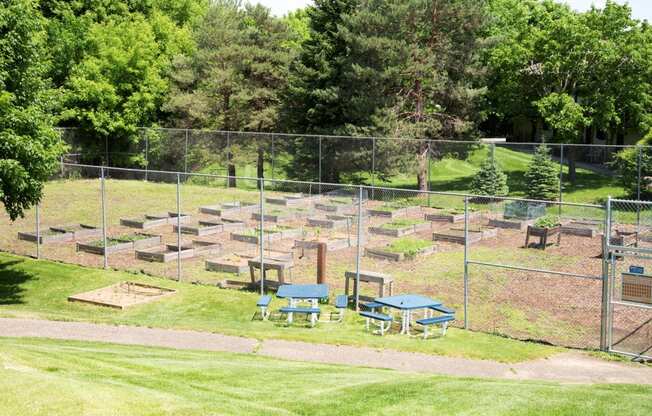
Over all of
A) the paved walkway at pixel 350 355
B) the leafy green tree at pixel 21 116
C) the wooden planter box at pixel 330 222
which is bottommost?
the paved walkway at pixel 350 355

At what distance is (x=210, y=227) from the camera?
2742 centimetres

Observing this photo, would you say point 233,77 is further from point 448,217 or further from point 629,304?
point 629,304

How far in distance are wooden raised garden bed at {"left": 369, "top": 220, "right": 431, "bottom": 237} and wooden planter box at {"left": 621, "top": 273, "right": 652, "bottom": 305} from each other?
1301 cm

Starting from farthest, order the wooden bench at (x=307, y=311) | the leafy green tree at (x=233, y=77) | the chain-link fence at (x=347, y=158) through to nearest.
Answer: the leafy green tree at (x=233, y=77)
the chain-link fence at (x=347, y=158)
the wooden bench at (x=307, y=311)

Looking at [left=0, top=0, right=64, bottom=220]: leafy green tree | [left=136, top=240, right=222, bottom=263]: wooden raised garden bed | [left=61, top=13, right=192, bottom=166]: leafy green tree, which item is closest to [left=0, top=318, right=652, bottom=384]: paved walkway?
[left=0, top=0, right=64, bottom=220]: leafy green tree

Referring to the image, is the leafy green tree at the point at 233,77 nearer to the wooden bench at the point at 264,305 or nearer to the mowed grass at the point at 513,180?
the mowed grass at the point at 513,180

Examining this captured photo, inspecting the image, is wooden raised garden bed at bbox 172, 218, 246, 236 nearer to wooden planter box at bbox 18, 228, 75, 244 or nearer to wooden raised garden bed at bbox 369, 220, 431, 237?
wooden planter box at bbox 18, 228, 75, 244

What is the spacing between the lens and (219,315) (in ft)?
58.1

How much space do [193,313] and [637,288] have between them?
9633mm

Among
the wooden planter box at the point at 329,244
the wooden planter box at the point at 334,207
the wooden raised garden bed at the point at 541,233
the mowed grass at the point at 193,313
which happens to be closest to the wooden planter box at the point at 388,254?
the wooden planter box at the point at 329,244

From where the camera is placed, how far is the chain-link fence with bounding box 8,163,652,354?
17.1 metres

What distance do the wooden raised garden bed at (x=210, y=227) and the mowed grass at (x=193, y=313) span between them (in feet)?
18.6

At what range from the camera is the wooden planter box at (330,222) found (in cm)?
2824

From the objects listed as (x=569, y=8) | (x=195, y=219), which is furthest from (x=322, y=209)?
(x=569, y=8)
